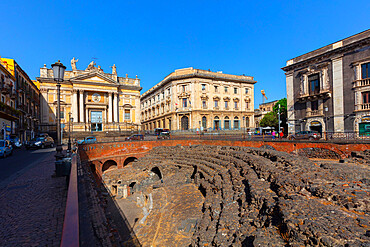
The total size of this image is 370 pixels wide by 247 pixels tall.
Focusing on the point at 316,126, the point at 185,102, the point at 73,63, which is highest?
the point at 73,63

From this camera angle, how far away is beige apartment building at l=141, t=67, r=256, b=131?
40906mm

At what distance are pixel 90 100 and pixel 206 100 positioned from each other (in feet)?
81.3

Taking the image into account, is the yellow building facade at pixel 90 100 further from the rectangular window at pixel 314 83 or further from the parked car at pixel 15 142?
the rectangular window at pixel 314 83

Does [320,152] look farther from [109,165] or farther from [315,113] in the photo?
[109,165]

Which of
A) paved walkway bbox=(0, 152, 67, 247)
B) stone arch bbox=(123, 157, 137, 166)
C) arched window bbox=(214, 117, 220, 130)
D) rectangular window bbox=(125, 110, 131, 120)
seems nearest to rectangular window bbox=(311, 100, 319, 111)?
arched window bbox=(214, 117, 220, 130)

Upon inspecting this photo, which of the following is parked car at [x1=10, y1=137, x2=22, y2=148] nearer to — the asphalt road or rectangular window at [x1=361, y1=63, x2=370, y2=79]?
the asphalt road

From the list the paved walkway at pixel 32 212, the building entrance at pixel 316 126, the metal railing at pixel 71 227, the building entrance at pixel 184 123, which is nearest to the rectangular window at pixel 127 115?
Result: the building entrance at pixel 184 123

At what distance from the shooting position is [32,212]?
4.95 meters

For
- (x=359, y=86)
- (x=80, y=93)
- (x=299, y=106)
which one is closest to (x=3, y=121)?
(x=80, y=93)

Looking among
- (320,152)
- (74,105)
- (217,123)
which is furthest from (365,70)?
(74,105)

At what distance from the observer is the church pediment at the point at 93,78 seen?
35.5m

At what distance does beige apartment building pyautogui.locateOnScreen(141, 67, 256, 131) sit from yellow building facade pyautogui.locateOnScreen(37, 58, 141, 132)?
8676mm

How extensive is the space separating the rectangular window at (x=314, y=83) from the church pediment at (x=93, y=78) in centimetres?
3508

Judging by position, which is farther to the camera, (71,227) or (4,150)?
(4,150)
